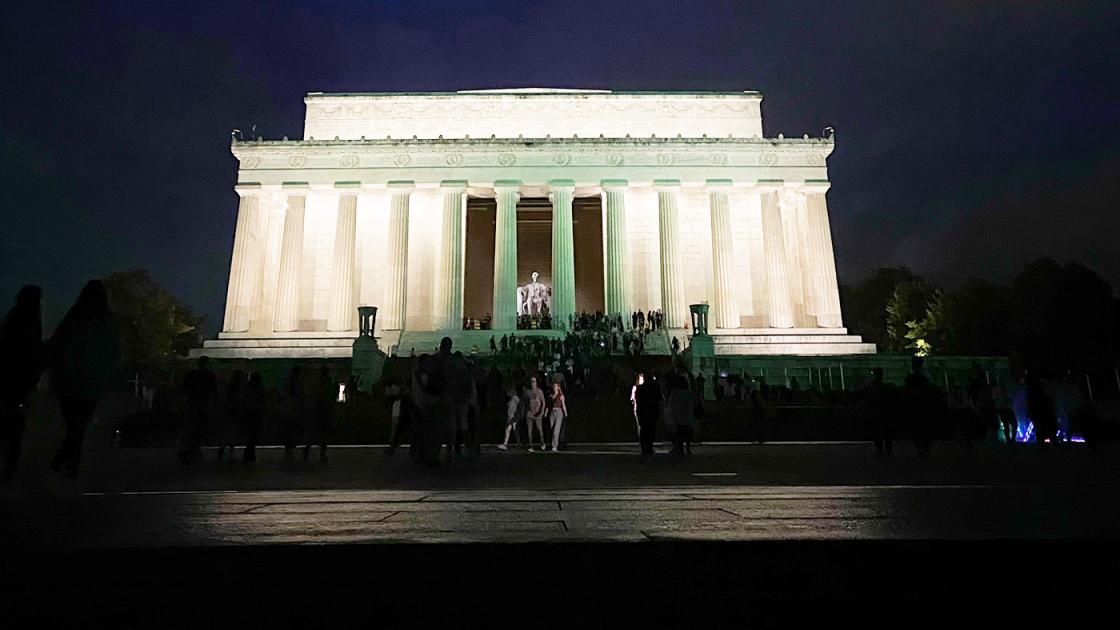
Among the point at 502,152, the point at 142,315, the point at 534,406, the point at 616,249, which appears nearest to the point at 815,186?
the point at 616,249

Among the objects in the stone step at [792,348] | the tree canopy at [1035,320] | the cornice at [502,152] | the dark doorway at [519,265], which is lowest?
the stone step at [792,348]

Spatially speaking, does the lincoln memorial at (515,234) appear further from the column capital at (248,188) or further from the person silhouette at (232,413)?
the person silhouette at (232,413)

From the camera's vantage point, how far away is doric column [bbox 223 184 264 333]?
42.0 m

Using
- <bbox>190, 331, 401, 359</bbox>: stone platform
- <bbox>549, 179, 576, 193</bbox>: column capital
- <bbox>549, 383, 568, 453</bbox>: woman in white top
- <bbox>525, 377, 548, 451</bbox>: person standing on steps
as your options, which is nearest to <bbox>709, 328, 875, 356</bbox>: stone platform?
<bbox>549, 179, 576, 193</bbox>: column capital

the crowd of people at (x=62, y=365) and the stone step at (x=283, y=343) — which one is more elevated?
the stone step at (x=283, y=343)

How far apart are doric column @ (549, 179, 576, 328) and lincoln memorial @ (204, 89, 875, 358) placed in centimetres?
9

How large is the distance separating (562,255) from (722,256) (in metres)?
9.52

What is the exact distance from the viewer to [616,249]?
140 ft

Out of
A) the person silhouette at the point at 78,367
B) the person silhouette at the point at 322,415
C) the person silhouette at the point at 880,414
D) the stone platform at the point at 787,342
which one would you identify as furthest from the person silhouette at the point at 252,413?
the stone platform at the point at 787,342

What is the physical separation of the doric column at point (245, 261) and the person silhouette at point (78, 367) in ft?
119

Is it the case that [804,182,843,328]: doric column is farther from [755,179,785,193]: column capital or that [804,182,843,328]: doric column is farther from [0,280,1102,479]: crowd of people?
[0,280,1102,479]: crowd of people

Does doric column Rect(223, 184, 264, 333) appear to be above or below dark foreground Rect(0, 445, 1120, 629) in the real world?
above

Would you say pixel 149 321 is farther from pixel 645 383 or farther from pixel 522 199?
pixel 645 383

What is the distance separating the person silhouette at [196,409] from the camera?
12812 millimetres
